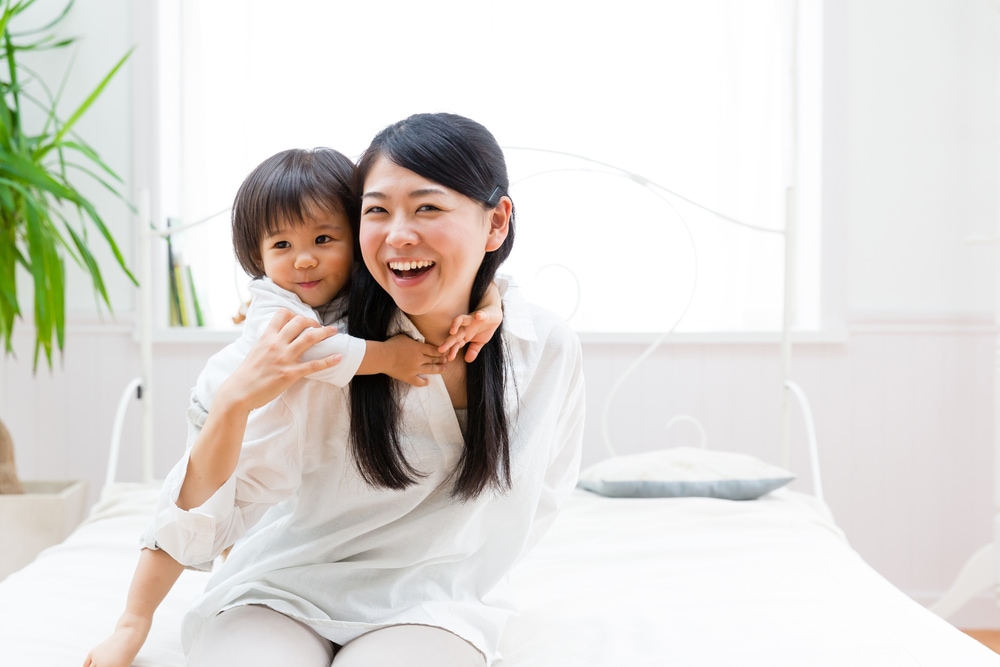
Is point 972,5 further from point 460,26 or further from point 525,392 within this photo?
point 525,392

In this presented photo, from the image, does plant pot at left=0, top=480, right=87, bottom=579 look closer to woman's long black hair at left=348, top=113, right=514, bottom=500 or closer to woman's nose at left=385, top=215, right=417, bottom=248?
woman's long black hair at left=348, top=113, right=514, bottom=500

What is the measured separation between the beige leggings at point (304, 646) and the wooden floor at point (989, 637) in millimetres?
2131

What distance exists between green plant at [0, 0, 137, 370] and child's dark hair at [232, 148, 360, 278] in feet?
3.94

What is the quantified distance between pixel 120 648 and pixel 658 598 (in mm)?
784

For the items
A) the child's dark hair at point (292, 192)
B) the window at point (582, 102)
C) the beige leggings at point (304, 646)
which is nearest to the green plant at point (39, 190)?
the window at point (582, 102)

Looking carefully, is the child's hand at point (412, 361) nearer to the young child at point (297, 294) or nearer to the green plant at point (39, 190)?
the young child at point (297, 294)

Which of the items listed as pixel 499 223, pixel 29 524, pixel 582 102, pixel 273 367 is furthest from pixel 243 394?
pixel 582 102

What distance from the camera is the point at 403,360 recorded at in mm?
1064

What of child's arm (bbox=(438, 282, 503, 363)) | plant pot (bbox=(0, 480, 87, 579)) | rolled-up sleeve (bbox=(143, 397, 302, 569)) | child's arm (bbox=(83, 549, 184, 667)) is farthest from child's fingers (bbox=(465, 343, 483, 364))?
plant pot (bbox=(0, 480, 87, 579))

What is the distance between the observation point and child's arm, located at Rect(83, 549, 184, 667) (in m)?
1.03

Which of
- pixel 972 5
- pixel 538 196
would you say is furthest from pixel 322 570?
pixel 972 5

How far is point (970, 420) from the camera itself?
272 cm

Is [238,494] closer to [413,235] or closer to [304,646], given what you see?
[304,646]

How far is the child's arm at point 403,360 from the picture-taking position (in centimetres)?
104
